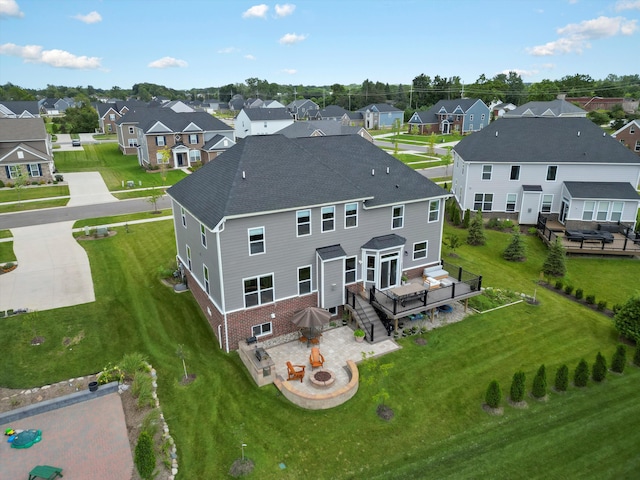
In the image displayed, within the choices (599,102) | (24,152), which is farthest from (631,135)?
(24,152)

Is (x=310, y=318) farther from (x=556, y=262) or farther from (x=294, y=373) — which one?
(x=556, y=262)

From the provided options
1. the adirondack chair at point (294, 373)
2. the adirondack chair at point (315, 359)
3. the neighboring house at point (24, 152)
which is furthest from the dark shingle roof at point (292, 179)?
the neighboring house at point (24, 152)

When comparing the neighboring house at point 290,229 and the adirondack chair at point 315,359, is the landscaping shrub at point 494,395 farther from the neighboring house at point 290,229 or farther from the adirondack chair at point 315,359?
the neighboring house at point 290,229

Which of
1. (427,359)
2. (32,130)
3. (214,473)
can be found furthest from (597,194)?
(32,130)

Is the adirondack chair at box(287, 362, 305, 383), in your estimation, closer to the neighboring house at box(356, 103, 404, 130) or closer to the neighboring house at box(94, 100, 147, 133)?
the neighboring house at box(94, 100, 147, 133)

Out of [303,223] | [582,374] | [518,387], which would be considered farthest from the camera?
[303,223]

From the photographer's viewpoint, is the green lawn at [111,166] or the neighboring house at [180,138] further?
the neighboring house at [180,138]

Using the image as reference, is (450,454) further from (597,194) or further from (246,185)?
(597,194)
